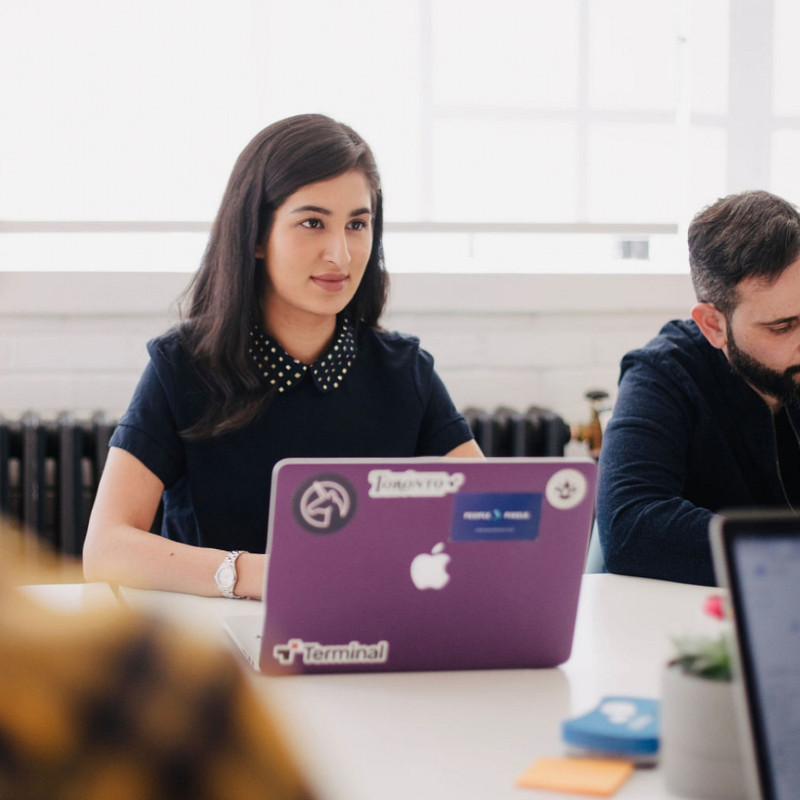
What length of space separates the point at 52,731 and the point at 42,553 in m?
0.09

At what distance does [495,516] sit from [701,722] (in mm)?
300

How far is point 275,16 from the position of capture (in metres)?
2.48

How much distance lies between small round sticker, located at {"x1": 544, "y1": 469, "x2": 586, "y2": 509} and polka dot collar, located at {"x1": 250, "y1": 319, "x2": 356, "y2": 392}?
0.78 m

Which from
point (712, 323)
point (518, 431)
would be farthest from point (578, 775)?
point (518, 431)

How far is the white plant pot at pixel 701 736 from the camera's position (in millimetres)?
707

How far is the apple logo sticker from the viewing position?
0.97 meters

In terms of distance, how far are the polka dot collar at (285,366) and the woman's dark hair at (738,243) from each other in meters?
0.61

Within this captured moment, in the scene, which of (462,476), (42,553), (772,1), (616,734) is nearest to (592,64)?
(772,1)

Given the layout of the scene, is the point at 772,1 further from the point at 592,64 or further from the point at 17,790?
the point at 17,790

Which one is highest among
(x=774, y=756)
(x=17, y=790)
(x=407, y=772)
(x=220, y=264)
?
(x=220, y=264)

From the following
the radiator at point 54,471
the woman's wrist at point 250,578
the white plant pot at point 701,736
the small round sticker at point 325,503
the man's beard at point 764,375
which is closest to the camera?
the white plant pot at point 701,736

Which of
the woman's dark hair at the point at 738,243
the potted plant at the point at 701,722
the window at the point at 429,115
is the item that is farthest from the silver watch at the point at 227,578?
the window at the point at 429,115

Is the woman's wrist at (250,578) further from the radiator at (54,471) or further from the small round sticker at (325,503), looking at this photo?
the radiator at (54,471)

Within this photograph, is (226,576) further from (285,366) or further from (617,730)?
(617,730)
